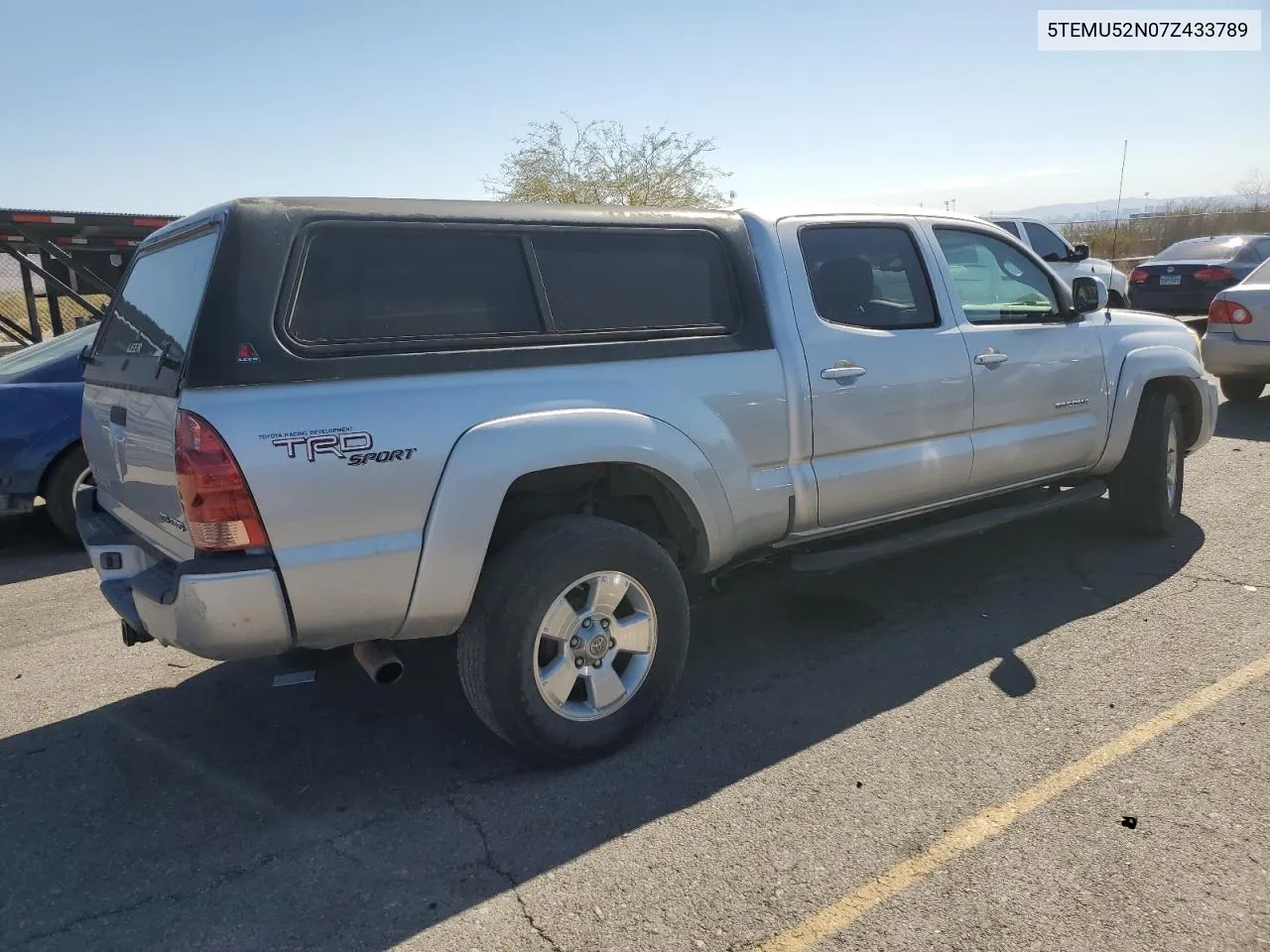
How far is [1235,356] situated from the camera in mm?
9359

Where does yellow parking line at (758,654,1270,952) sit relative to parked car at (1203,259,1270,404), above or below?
below

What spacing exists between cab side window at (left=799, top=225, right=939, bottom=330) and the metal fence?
2899cm

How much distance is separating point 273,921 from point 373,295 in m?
1.87

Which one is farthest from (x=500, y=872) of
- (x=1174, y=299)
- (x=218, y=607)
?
(x=1174, y=299)

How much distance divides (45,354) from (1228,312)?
10119 millimetres

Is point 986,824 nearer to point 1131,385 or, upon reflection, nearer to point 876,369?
point 876,369

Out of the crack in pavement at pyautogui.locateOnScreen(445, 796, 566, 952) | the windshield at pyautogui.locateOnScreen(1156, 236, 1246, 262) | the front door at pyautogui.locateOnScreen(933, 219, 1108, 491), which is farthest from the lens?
the windshield at pyautogui.locateOnScreen(1156, 236, 1246, 262)

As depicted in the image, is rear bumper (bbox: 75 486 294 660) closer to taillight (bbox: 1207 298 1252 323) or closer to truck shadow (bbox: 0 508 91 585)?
truck shadow (bbox: 0 508 91 585)

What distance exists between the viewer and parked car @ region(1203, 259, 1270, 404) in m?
9.20

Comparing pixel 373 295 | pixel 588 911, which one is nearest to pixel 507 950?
pixel 588 911

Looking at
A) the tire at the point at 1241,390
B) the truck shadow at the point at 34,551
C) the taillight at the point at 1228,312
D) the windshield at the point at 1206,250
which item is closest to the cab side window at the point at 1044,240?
the windshield at the point at 1206,250

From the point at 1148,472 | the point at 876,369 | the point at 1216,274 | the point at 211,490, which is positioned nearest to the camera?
the point at 211,490

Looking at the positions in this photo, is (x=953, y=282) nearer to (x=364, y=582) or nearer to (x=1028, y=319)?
(x=1028, y=319)

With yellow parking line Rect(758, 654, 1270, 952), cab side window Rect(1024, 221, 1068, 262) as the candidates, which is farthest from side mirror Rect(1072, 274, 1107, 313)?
cab side window Rect(1024, 221, 1068, 262)
